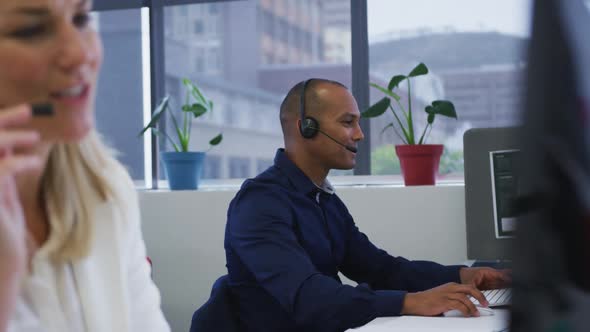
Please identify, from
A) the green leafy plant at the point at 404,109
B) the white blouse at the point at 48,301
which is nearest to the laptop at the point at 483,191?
the green leafy plant at the point at 404,109

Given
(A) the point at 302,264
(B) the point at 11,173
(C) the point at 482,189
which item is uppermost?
(B) the point at 11,173

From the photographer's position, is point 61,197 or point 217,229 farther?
point 217,229

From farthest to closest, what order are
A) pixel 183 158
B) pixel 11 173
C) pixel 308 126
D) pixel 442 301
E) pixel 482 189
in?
pixel 183 158
pixel 482 189
pixel 308 126
pixel 442 301
pixel 11 173

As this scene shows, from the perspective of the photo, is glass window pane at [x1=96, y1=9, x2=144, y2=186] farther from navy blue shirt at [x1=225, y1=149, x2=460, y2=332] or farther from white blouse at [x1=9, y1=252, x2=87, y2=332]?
white blouse at [x1=9, y1=252, x2=87, y2=332]

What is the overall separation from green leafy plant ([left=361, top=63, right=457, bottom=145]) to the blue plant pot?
32.2 inches

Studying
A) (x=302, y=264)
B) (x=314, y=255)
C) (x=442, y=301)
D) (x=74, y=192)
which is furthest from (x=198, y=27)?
(x=74, y=192)

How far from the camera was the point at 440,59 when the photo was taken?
366cm

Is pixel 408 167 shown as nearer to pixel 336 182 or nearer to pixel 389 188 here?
pixel 389 188

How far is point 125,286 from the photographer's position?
3.22 ft

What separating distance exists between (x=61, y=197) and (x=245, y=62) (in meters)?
3.04

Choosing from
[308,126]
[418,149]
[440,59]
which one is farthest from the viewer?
[440,59]

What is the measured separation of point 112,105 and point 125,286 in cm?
303

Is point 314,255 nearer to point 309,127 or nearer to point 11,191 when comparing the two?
point 309,127

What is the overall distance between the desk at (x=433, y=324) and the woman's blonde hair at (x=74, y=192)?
0.64 meters
